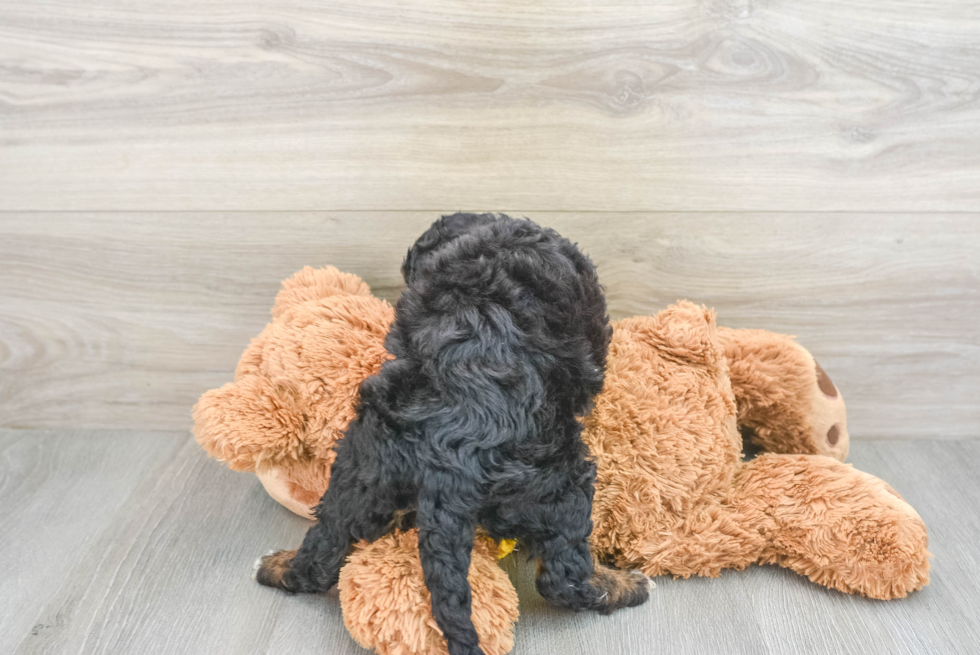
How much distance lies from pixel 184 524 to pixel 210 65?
2.37 feet

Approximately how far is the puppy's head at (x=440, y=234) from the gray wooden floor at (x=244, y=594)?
0.46m

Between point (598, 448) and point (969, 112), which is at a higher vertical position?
point (969, 112)

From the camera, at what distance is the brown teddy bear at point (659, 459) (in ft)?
2.88

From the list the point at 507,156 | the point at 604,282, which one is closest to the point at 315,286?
the point at 507,156

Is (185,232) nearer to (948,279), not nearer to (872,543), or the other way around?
(872,543)

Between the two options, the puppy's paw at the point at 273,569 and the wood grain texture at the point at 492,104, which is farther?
the wood grain texture at the point at 492,104

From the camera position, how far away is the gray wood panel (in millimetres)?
1118

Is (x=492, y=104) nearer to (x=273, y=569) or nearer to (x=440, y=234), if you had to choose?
(x=440, y=234)

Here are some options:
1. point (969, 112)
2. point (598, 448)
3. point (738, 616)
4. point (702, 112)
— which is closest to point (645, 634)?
point (738, 616)

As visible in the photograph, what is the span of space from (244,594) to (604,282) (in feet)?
2.40

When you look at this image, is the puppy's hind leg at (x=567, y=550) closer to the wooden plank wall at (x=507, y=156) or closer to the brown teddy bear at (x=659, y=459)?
the brown teddy bear at (x=659, y=459)

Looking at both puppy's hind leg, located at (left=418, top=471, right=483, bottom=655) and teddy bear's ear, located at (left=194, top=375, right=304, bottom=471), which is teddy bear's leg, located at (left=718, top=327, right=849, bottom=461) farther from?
teddy bear's ear, located at (left=194, top=375, right=304, bottom=471)

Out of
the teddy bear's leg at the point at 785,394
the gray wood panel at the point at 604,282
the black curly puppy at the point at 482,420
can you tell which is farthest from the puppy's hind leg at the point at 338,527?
the teddy bear's leg at the point at 785,394

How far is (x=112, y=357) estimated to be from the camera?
124cm
